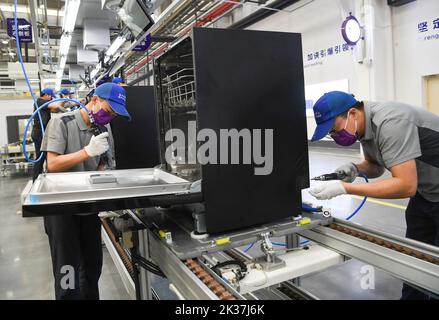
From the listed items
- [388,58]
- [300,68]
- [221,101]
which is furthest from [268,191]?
[388,58]

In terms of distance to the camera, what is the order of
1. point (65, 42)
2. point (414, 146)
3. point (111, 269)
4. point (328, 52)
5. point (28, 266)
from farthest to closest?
point (328, 52), point (65, 42), point (28, 266), point (111, 269), point (414, 146)

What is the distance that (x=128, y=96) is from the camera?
225 centimetres

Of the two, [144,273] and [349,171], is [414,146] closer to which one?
[349,171]

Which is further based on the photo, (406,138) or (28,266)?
(28,266)

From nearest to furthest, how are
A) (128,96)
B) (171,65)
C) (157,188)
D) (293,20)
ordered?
(157,188) < (171,65) < (128,96) < (293,20)

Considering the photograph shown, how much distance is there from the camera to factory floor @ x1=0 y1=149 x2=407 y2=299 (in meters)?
2.15

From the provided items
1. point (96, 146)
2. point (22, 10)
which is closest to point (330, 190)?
point (96, 146)

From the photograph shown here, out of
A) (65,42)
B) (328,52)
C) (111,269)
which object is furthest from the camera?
(328,52)

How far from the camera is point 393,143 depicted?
4.05 feet

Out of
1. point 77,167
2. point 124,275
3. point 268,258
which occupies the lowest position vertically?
point 124,275

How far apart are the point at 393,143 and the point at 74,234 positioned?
150 centimetres

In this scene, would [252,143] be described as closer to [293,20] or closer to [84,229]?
[84,229]

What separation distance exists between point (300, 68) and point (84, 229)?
1.38 meters

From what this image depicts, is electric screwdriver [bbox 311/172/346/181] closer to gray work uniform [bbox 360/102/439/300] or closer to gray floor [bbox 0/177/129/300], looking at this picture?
gray work uniform [bbox 360/102/439/300]
